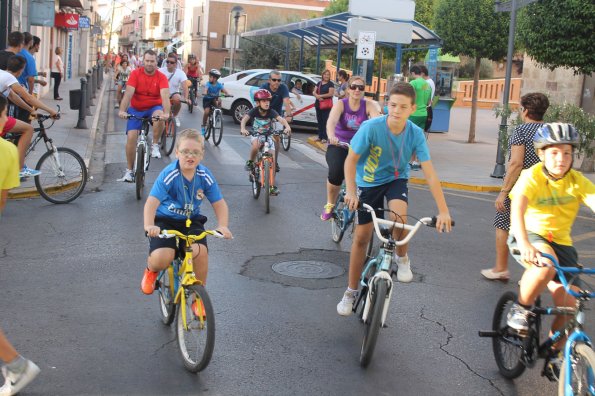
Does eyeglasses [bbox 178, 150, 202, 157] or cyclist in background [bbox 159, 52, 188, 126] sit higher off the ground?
cyclist in background [bbox 159, 52, 188, 126]

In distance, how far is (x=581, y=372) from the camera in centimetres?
384

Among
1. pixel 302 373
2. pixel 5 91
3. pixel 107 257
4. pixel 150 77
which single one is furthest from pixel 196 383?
pixel 150 77

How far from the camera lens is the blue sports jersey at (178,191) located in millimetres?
5062

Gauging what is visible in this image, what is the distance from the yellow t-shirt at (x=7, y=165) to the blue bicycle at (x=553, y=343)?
2.85 metres

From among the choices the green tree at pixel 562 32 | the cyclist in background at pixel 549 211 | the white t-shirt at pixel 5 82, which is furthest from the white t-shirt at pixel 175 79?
the cyclist in background at pixel 549 211

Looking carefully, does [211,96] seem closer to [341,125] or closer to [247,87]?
[247,87]

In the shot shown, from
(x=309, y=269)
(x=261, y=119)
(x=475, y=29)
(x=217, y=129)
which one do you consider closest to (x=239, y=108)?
(x=217, y=129)

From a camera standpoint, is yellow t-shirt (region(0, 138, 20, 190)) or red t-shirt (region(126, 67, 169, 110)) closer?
yellow t-shirt (region(0, 138, 20, 190))

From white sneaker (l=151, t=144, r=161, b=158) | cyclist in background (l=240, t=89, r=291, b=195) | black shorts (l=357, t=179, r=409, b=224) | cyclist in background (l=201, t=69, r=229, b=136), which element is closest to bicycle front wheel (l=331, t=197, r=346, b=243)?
cyclist in background (l=240, t=89, r=291, b=195)

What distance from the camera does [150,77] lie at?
435 inches

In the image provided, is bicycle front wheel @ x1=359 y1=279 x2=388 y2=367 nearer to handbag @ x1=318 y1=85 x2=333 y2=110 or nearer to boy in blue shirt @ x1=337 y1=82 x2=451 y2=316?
boy in blue shirt @ x1=337 y1=82 x2=451 y2=316

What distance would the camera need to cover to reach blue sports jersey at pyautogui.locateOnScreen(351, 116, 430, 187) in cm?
554

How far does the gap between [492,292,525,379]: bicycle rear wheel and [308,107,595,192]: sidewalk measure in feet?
28.0

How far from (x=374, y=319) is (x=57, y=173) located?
248 inches
